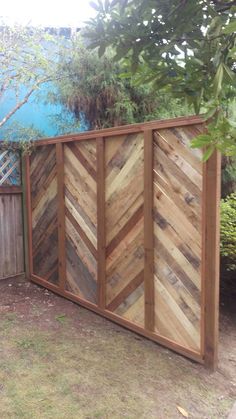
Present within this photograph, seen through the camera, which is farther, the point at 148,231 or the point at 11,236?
the point at 11,236

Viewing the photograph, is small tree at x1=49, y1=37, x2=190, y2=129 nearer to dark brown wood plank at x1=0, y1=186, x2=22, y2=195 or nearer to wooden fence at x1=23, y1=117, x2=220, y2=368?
wooden fence at x1=23, y1=117, x2=220, y2=368

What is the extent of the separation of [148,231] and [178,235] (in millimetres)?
310

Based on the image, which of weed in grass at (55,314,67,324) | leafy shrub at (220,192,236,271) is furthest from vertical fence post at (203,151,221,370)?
weed in grass at (55,314,67,324)

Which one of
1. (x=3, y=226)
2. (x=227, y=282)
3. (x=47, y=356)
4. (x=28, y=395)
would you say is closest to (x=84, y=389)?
(x=28, y=395)

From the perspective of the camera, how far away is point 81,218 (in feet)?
12.3

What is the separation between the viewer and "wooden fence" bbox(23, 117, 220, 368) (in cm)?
258

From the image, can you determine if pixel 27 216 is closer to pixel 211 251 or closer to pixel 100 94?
Answer: pixel 100 94

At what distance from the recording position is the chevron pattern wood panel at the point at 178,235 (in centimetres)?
262

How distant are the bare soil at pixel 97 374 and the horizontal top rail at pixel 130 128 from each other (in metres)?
1.82

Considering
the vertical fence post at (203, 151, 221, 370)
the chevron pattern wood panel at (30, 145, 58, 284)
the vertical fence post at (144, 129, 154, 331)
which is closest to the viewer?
the vertical fence post at (203, 151, 221, 370)

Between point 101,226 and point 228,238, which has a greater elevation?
point 101,226

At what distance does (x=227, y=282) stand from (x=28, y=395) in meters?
2.49

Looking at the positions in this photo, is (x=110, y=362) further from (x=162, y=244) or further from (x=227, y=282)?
(x=227, y=282)

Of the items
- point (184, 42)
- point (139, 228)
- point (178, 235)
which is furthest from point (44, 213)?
point (184, 42)
